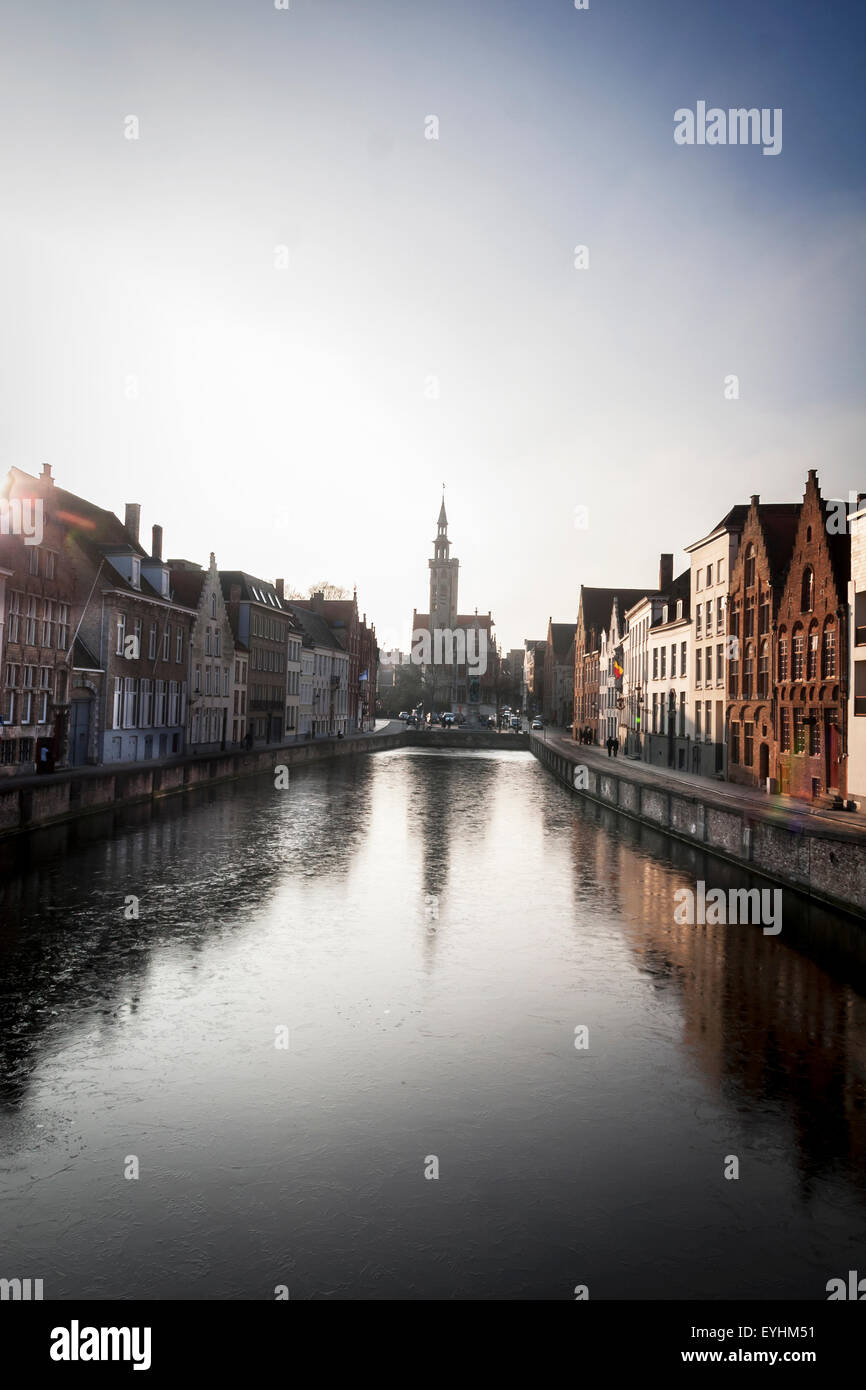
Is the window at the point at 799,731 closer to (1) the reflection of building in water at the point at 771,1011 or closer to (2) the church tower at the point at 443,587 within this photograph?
(1) the reflection of building in water at the point at 771,1011

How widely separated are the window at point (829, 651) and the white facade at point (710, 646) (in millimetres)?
10977

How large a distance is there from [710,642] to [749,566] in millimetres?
6559

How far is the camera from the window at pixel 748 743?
41500 mm

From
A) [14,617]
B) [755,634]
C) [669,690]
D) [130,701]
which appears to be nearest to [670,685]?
[669,690]

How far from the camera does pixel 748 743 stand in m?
42.1

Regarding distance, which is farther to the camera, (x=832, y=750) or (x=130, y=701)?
(x=130, y=701)

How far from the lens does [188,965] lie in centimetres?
1387

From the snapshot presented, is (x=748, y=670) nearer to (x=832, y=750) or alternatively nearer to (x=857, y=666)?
(x=832, y=750)

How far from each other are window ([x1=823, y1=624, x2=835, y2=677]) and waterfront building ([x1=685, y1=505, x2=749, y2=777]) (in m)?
10.8

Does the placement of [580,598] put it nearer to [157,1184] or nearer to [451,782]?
[451,782]

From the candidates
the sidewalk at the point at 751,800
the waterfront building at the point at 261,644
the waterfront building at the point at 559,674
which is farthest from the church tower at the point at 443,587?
the sidewalk at the point at 751,800

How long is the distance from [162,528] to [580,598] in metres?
59.6

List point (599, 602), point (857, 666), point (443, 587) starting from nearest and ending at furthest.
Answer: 1. point (857, 666)
2. point (599, 602)
3. point (443, 587)

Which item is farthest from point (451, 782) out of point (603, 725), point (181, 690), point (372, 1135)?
point (372, 1135)
